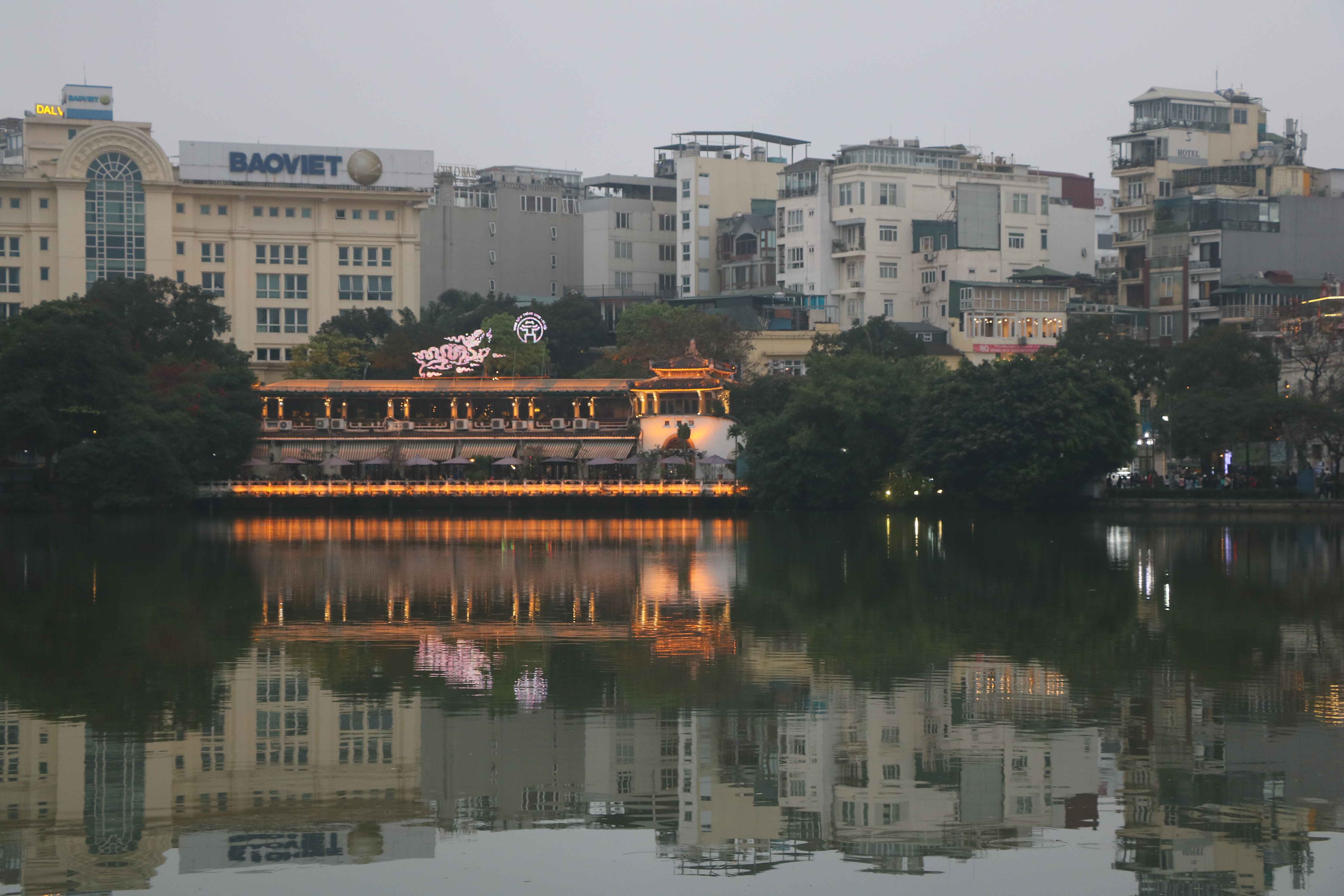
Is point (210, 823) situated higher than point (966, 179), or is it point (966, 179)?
point (966, 179)

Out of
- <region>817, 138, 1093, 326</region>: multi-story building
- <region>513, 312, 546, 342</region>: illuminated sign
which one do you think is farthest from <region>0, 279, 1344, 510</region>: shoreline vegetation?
<region>817, 138, 1093, 326</region>: multi-story building

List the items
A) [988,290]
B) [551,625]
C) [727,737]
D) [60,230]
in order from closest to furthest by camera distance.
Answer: [727,737] → [551,625] → [988,290] → [60,230]

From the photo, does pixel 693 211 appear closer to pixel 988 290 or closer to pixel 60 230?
pixel 988 290

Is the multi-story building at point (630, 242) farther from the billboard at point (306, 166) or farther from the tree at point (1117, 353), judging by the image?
the tree at point (1117, 353)

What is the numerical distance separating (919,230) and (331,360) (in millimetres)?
35478

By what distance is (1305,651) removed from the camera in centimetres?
2180

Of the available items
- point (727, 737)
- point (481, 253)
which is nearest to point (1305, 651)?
point (727, 737)

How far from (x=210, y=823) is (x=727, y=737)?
203 inches

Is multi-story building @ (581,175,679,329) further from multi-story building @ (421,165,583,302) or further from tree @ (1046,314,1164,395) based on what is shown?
tree @ (1046,314,1164,395)

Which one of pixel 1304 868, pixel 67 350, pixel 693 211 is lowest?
pixel 1304 868

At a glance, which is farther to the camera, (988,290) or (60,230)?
(60,230)

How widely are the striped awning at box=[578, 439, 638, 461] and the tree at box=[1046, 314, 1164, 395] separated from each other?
767 inches

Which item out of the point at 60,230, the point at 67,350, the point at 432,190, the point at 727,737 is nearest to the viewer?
the point at 727,737

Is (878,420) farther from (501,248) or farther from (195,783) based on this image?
(501,248)
